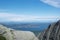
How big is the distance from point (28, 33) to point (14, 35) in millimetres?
902

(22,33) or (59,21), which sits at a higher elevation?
(59,21)

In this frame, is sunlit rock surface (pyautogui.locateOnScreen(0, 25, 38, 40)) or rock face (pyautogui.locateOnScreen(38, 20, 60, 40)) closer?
sunlit rock surface (pyautogui.locateOnScreen(0, 25, 38, 40))

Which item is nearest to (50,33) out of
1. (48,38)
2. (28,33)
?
(48,38)

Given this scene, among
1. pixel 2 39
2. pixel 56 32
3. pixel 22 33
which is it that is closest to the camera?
pixel 2 39

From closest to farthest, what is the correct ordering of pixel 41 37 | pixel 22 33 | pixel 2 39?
pixel 2 39, pixel 22 33, pixel 41 37

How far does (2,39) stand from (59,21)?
15165 millimetres

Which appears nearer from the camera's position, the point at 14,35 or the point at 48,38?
the point at 14,35

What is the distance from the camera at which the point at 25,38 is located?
1159cm

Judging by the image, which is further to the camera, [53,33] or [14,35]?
[53,33]

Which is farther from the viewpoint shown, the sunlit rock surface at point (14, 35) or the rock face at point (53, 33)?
the rock face at point (53, 33)

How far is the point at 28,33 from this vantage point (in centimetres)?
1192

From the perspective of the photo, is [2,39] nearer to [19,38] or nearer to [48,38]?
[19,38]

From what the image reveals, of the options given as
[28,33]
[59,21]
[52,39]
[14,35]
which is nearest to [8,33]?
[14,35]

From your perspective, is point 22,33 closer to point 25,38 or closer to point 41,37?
point 25,38
